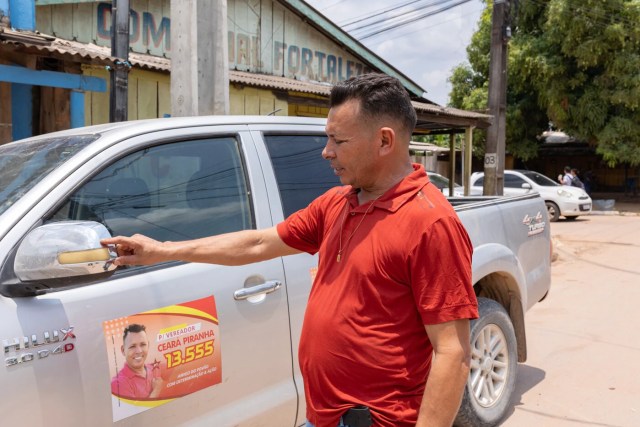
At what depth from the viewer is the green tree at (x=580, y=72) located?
19.6 m

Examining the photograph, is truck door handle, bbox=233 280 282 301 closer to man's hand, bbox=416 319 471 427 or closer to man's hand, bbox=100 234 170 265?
man's hand, bbox=100 234 170 265

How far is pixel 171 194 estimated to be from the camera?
102 inches

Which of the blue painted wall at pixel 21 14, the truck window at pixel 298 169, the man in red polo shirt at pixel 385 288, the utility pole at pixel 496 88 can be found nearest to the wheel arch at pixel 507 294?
the truck window at pixel 298 169

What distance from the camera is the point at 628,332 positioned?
5.87 m

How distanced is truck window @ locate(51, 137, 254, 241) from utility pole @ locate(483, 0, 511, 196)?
10428 millimetres

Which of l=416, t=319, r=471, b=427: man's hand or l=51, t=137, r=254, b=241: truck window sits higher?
l=51, t=137, r=254, b=241: truck window

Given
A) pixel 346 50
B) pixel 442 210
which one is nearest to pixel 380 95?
pixel 442 210

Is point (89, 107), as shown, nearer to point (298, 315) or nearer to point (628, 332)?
point (298, 315)

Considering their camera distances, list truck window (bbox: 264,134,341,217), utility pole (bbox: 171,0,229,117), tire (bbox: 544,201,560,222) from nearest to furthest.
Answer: truck window (bbox: 264,134,341,217)
utility pole (bbox: 171,0,229,117)
tire (bbox: 544,201,560,222)

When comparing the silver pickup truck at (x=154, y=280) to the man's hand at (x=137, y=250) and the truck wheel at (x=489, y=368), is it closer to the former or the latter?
the man's hand at (x=137, y=250)

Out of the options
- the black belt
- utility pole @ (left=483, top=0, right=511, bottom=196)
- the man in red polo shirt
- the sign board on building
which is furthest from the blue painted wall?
utility pole @ (left=483, top=0, right=511, bottom=196)

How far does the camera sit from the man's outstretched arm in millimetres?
2033

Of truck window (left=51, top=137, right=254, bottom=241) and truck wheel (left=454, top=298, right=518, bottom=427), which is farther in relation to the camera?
truck wheel (left=454, top=298, right=518, bottom=427)

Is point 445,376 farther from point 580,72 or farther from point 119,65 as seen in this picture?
point 580,72
